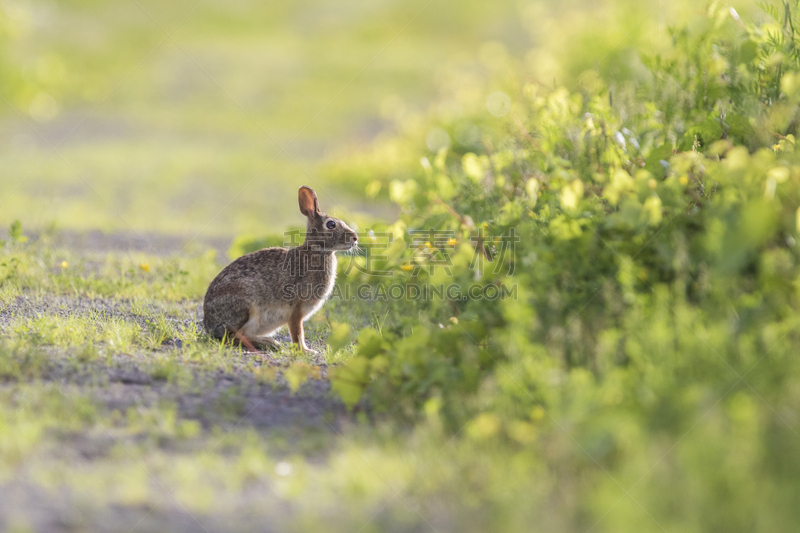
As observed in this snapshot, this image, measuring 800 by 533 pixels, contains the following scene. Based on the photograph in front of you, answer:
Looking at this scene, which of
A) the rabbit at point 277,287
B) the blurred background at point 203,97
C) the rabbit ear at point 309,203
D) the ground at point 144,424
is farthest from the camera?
the blurred background at point 203,97

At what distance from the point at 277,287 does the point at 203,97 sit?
19.6 meters

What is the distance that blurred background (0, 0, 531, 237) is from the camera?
40.2 feet

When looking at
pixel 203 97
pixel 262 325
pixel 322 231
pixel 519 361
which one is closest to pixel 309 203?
pixel 322 231

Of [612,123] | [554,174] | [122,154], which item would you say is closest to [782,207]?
[554,174]

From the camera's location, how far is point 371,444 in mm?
3588

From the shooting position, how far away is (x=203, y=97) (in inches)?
932

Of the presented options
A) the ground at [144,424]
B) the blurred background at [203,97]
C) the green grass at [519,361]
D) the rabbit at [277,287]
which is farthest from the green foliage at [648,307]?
the blurred background at [203,97]

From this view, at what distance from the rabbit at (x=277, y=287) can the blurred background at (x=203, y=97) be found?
4.15m

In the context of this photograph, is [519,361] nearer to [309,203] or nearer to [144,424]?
[144,424]

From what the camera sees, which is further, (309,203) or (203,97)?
(203,97)

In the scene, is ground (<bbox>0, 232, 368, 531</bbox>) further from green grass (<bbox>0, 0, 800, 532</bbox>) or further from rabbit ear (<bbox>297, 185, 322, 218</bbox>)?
rabbit ear (<bbox>297, 185, 322, 218</bbox>)

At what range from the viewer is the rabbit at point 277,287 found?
17.4 ft

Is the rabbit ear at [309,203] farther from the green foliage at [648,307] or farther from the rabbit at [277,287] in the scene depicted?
the green foliage at [648,307]

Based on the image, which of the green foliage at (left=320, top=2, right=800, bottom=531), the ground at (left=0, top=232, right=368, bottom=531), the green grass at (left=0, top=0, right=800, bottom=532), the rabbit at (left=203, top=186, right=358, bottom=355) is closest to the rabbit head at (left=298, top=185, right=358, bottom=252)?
the rabbit at (left=203, top=186, right=358, bottom=355)
